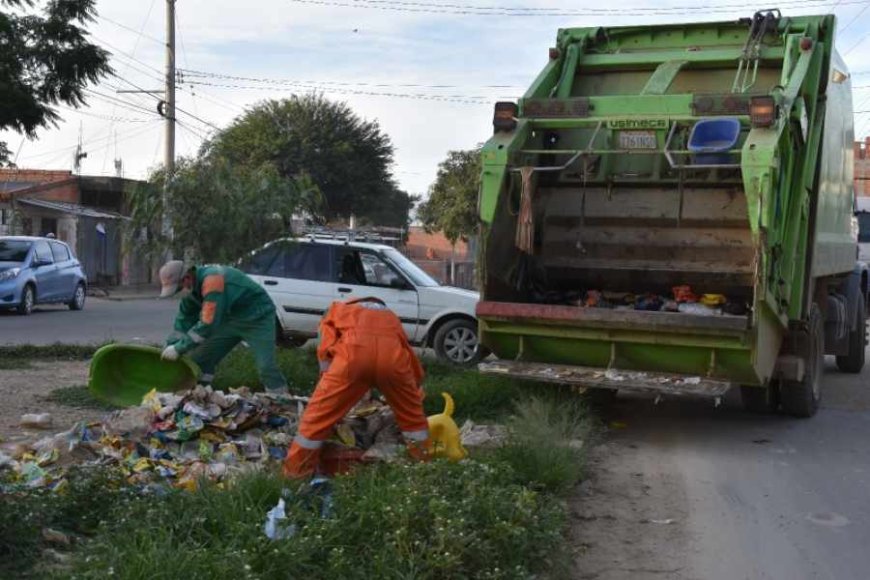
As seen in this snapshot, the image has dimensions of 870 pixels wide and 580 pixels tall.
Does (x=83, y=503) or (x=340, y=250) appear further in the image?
(x=340, y=250)

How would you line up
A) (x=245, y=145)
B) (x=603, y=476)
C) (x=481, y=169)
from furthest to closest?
(x=245, y=145) < (x=481, y=169) < (x=603, y=476)

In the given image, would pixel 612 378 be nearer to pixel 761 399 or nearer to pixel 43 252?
pixel 761 399

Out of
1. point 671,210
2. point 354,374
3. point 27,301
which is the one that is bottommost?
point 27,301

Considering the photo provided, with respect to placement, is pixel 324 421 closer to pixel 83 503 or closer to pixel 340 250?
pixel 83 503

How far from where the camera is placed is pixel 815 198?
8.93m

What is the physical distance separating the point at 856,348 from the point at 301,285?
21.9ft

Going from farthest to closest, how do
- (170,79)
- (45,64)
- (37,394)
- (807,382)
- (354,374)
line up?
(170,79) < (45,64) < (807,382) < (37,394) < (354,374)

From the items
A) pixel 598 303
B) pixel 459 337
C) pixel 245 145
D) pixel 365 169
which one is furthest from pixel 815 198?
pixel 365 169

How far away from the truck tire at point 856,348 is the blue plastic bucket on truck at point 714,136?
5241 mm

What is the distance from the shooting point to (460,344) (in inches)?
485

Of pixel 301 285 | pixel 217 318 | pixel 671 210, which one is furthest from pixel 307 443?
pixel 301 285

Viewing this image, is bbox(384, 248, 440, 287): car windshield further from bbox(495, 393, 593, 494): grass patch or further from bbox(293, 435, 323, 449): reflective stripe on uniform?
bbox(293, 435, 323, 449): reflective stripe on uniform

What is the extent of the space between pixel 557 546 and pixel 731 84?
5729 millimetres

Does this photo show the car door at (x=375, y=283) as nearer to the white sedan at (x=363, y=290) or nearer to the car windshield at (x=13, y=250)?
the white sedan at (x=363, y=290)
